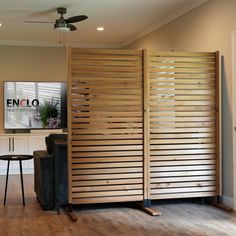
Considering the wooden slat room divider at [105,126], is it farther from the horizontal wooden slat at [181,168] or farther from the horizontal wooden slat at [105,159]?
the horizontal wooden slat at [181,168]

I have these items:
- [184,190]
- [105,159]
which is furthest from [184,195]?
[105,159]

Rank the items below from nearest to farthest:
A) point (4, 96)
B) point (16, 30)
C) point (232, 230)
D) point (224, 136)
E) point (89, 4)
Answer: point (232, 230), point (224, 136), point (89, 4), point (16, 30), point (4, 96)

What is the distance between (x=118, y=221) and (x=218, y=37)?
8.73ft

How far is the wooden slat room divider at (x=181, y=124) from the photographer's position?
15.3 ft

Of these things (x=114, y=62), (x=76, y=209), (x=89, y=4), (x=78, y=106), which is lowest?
(x=76, y=209)

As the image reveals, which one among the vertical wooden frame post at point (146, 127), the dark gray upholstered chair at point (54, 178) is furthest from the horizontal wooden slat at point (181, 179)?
the dark gray upholstered chair at point (54, 178)

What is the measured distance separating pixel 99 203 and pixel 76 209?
13.4 inches

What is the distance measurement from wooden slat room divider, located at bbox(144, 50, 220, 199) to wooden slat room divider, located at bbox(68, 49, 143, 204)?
15 cm

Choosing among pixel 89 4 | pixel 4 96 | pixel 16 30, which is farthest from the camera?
pixel 4 96

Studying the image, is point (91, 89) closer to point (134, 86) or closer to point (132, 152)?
point (134, 86)

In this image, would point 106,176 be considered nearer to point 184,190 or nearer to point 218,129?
point 184,190

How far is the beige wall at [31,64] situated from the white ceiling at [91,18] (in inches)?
6.9

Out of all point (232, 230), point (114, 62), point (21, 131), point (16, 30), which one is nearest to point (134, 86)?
point (114, 62)

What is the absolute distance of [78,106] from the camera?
444 centimetres
